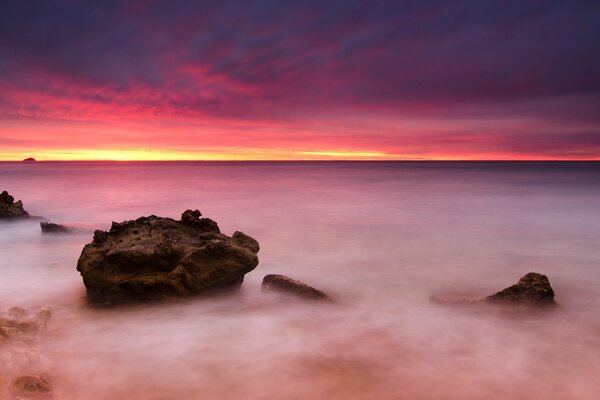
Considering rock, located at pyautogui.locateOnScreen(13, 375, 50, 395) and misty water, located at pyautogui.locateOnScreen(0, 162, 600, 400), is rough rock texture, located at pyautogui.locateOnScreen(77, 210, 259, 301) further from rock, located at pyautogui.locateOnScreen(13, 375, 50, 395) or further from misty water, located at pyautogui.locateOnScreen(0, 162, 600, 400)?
rock, located at pyautogui.locateOnScreen(13, 375, 50, 395)

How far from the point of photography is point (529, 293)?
277 inches

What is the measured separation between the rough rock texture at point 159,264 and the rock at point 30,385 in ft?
A: 8.84

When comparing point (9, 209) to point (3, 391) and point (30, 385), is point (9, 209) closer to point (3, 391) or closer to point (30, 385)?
point (30, 385)

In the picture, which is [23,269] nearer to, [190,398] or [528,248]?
[190,398]

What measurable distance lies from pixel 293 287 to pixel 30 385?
4171 millimetres

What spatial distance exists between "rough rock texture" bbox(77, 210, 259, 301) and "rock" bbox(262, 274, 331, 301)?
0.47 meters

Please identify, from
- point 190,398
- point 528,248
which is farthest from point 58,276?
point 528,248

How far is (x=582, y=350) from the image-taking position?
225 inches

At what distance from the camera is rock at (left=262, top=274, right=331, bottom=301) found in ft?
24.3

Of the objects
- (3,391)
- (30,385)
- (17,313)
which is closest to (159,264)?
(17,313)

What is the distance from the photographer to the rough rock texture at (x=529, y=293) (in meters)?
6.99

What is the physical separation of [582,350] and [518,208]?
66.8 feet

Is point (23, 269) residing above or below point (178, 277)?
below

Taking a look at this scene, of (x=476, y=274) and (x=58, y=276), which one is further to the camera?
(x=476, y=274)
